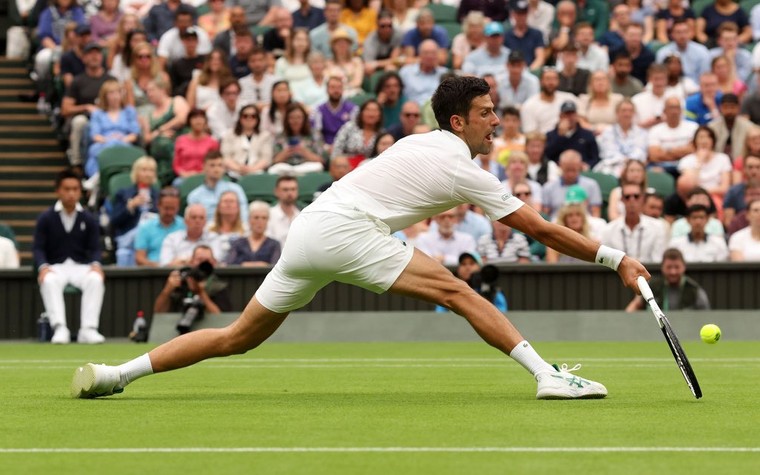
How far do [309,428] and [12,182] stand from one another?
1391 centimetres

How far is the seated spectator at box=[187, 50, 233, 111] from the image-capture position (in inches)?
768

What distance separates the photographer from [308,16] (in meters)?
21.8

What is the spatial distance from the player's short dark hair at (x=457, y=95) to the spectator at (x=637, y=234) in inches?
331

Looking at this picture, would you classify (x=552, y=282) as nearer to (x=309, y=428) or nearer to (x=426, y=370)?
(x=426, y=370)

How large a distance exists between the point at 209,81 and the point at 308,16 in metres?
2.72

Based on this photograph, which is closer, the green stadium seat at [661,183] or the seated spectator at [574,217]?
the seated spectator at [574,217]

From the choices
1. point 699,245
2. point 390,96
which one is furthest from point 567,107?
point 699,245

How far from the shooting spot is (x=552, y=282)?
53.1 feet

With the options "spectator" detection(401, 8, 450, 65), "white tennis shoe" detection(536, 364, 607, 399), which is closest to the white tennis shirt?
"white tennis shoe" detection(536, 364, 607, 399)

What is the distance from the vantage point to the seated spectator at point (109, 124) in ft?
61.9

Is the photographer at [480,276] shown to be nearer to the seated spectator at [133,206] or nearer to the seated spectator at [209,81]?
the seated spectator at [133,206]

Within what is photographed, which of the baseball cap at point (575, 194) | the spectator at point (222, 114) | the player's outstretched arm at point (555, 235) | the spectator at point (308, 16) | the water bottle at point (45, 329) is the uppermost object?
the spectator at point (308, 16)

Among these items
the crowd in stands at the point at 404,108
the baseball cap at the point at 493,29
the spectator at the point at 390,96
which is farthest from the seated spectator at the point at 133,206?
the baseball cap at the point at 493,29

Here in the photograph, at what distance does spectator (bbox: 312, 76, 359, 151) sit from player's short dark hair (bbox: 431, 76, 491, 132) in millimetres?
10673
